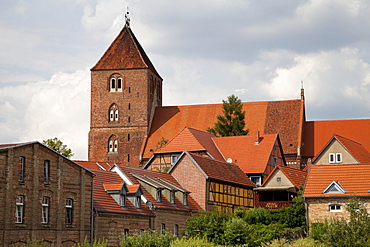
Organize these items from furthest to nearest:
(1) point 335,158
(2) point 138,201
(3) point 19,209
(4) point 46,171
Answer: (1) point 335,158 < (2) point 138,201 < (4) point 46,171 < (3) point 19,209

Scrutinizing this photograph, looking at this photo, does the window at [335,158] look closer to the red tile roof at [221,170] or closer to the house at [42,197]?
the red tile roof at [221,170]

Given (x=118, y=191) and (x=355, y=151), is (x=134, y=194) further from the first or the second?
(x=355, y=151)

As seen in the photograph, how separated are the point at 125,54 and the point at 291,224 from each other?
126ft

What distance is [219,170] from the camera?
5447cm

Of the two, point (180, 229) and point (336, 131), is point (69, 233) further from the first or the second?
point (336, 131)

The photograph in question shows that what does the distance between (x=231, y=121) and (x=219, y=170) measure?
23.0 metres

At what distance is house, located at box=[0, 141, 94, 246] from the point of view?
34.3 meters

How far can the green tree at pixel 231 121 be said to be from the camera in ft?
249

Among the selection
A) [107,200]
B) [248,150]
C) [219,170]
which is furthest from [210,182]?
[248,150]

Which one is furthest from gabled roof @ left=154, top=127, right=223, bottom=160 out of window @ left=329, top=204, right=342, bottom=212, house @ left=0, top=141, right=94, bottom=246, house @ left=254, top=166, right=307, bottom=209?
house @ left=0, top=141, right=94, bottom=246

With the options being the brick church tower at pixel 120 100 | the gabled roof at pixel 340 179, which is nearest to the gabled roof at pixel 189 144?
the gabled roof at pixel 340 179

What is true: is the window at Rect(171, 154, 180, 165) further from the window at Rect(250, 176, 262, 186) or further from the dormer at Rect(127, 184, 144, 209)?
the dormer at Rect(127, 184, 144, 209)

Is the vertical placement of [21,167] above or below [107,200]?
above

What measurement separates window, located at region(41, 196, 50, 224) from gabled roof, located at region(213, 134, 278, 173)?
87.8ft
